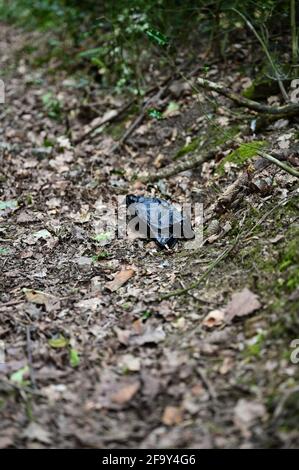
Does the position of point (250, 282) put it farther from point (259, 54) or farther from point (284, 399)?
point (259, 54)

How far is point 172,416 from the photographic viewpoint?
9.68 ft

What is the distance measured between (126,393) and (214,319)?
0.82 metres

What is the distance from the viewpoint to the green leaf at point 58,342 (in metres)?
3.52

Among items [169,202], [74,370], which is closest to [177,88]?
[169,202]

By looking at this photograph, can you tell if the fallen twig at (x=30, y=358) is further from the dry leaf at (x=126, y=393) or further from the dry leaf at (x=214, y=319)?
the dry leaf at (x=214, y=319)

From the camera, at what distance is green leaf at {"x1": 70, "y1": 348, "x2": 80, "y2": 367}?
11.1 ft

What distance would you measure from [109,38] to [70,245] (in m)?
3.95

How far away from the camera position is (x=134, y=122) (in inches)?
263

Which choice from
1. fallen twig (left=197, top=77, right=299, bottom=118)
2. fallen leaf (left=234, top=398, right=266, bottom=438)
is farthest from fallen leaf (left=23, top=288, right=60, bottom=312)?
fallen twig (left=197, top=77, right=299, bottom=118)

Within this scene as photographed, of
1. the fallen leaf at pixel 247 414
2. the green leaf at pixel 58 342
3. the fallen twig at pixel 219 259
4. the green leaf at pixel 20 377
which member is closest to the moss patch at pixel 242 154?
the fallen twig at pixel 219 259

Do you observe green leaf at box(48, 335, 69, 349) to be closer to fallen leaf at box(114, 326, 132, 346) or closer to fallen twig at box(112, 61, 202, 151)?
fallen leaf at box(114, 326, 132, 346)

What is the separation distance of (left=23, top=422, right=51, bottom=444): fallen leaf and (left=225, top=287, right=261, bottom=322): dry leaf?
54.2 inches

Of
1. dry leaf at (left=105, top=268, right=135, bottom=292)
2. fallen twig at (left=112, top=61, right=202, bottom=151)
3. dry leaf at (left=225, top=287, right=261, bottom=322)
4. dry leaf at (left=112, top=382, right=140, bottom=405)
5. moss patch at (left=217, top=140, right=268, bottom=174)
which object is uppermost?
fallen twig at (left=112, top=61, right=202, bottom=151)

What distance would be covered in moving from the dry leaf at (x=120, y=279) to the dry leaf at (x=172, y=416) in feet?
4.36
